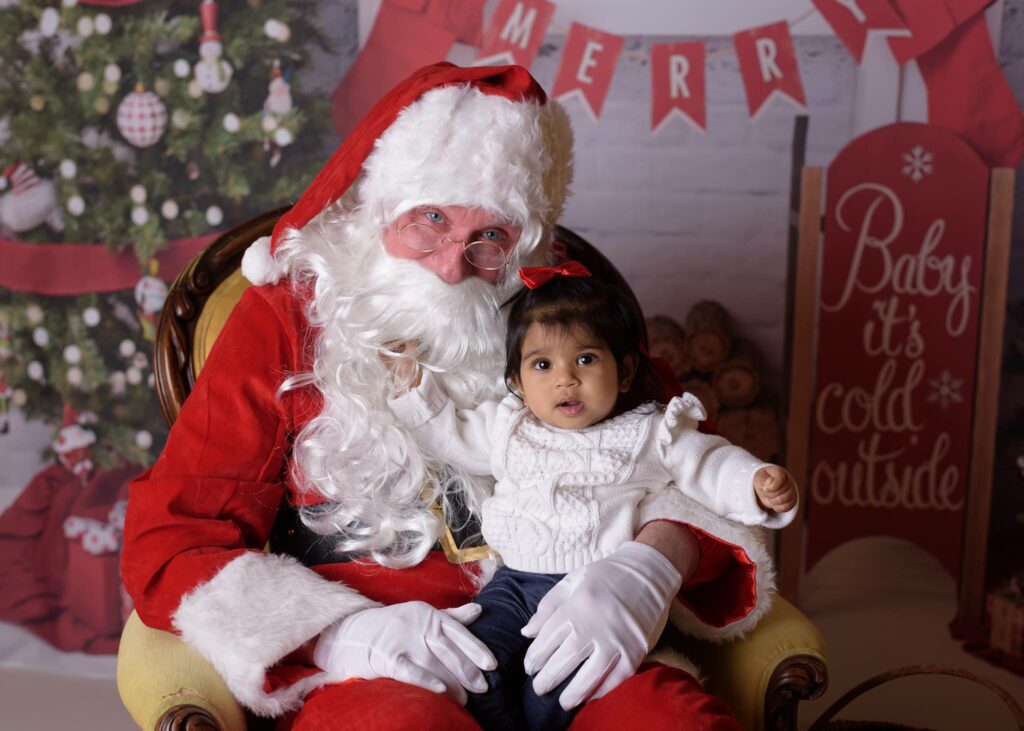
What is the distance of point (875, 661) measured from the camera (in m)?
3.01

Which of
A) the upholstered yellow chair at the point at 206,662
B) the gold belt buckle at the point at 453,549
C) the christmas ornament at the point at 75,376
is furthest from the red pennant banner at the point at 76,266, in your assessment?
the gold belt buckle at the point at 453,549

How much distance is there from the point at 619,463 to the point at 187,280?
1082 mm

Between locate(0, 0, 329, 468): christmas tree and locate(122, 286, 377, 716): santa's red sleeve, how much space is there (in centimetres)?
121

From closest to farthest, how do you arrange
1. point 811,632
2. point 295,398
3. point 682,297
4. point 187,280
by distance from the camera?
point 811,632
point 295,398
point 187,280
point 682,297

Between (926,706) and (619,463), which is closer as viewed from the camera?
(619,463)

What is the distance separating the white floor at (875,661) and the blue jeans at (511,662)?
148 centimetres

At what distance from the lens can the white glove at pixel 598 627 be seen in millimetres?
1562

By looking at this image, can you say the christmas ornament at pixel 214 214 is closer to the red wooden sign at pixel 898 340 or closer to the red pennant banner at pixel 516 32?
the red pennant banner at pixel 516 32

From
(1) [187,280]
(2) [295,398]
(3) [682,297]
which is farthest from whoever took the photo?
(3) [682,297]

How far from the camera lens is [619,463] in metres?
→ 1.74

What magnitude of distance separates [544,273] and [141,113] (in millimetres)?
1809

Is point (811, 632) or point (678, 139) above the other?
point (678, 139)

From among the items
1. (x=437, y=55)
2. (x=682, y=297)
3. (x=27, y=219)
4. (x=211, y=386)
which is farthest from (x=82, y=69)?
(x=682, y=297)

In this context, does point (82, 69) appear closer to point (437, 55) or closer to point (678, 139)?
point (437, 55)
